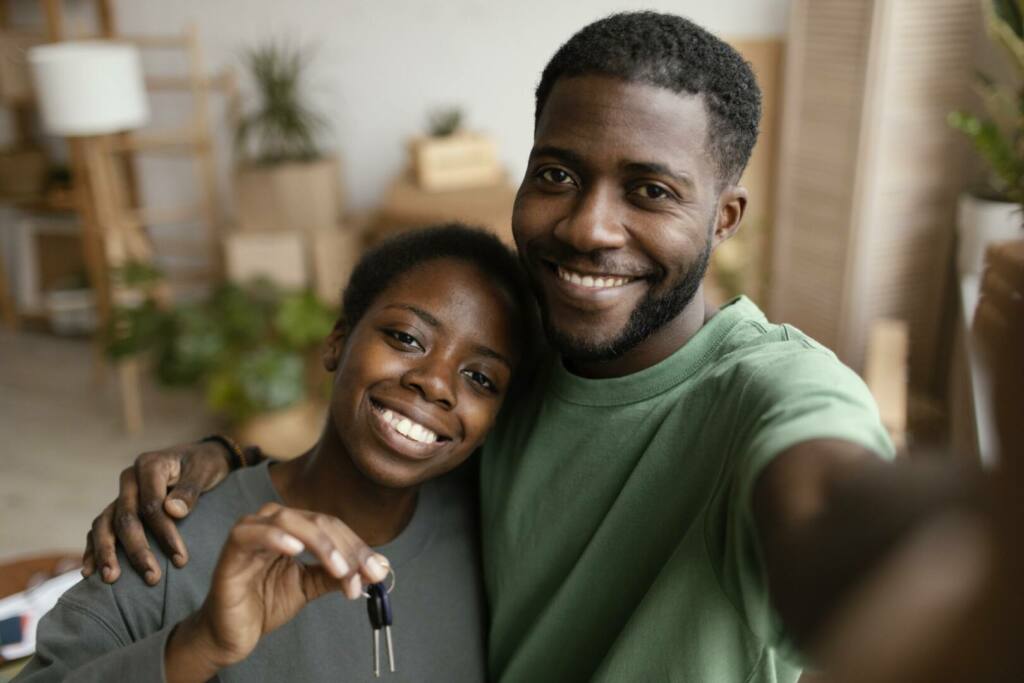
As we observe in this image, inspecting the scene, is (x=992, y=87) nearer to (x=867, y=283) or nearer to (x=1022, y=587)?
(x=867, y=283)

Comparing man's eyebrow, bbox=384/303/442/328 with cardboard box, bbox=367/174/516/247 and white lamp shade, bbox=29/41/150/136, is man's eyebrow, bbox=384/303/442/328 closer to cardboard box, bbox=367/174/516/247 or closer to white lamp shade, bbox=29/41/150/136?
cardboard box, bbox=367/174/516/247

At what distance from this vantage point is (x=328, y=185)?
402 centimetres

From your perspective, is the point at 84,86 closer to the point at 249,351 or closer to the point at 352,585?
the point at 249,351

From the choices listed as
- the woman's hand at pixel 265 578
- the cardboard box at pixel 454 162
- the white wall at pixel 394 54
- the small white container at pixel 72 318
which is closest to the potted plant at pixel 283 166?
the white wall at pixel 394 54

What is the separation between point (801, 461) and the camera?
0.62 metres

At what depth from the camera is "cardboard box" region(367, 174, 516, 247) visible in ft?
11.2

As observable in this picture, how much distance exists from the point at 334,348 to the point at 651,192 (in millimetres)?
537

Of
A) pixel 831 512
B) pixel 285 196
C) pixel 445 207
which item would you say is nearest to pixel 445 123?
pixel 445 207

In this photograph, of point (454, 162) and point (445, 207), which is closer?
point (445, 207)

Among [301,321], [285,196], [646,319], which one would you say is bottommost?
[301,321]

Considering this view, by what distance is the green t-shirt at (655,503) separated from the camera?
0.73m

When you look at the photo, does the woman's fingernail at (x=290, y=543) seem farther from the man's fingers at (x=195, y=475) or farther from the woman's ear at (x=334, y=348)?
the woman's ear at (x=334, y=348)

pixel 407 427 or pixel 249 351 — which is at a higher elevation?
pixel 407 427

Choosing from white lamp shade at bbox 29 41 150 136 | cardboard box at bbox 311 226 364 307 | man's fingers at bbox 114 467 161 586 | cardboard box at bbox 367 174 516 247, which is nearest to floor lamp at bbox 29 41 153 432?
white lamp shade at bbox 29 41 150 136
